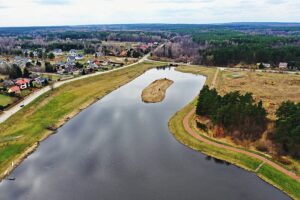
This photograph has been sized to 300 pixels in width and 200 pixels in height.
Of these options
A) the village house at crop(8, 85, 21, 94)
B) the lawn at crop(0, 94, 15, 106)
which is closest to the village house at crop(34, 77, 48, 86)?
the village house at crop(8, 85, 21, 94)

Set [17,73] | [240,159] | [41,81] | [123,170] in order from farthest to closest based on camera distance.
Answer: [17,73]
[41,81]
[240,159]
[123,170]

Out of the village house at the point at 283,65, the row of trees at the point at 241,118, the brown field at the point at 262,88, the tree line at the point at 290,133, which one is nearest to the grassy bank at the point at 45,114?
the brown field at the point at 262,88

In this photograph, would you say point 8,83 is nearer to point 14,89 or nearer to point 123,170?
point 14,89

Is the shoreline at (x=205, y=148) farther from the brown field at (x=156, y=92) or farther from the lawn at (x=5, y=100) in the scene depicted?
the lawn at (x=5, y=100)

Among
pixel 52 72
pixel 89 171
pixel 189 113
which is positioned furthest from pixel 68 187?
pixel 52 72

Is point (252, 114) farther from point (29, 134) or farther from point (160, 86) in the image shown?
point (160, 86)

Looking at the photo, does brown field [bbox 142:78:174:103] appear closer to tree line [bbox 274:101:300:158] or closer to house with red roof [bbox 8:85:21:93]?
house with red roof [bbox 8:85:21:93]

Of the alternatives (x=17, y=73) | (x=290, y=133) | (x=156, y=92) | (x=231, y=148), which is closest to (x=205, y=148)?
(x=231, y=148)

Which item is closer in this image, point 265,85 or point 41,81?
point 265,85
